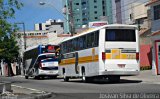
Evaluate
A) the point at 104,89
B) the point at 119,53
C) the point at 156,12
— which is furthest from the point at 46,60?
the point at 104,89

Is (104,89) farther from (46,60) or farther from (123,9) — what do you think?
(123,9)

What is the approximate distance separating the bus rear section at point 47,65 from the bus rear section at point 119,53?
17.2 meters

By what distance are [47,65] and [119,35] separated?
60.4ft

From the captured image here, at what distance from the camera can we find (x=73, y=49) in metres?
33.7

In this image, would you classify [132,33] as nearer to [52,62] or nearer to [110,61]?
[110,61]

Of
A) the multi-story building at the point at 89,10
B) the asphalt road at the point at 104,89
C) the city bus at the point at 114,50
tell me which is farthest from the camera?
the multi-story building at the point at 89,10

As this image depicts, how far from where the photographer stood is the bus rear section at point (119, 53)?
2777 cm

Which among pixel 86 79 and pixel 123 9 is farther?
pixel 123 9

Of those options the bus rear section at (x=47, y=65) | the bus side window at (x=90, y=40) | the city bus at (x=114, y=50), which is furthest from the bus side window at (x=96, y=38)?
the bus rear section at (x=47, y=65)

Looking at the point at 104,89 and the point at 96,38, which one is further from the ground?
the point at 96,38

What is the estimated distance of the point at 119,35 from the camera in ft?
92.0

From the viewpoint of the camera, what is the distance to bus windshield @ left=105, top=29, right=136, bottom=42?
91.9 ft

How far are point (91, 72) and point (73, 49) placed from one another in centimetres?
442

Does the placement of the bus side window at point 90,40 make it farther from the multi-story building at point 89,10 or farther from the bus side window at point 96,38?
the multi-story building at point 89,10
